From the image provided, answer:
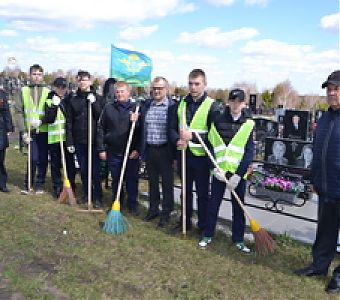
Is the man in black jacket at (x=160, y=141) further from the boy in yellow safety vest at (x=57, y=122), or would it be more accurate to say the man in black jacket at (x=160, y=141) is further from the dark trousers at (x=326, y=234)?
the dark trousers at (x=326, y=234)

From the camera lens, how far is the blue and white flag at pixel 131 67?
7425 mm

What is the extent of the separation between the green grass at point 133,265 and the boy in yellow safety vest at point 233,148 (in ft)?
Answer: 1.28

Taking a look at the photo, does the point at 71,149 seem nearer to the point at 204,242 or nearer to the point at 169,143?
the point at 169,143

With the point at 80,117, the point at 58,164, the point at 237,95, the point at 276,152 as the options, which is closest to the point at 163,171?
the point at 237,95

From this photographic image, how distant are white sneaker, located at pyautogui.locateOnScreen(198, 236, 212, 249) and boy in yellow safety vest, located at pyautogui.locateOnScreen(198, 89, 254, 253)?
11 mm

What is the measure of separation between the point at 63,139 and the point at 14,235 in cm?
181

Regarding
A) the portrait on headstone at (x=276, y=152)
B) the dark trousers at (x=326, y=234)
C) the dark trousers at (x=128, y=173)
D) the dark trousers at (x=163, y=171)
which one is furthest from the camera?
the portrait on headstone at (x=276, y=152)

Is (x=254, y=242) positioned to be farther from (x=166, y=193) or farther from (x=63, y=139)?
(x=63, y=139)

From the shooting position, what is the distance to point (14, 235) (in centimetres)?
489

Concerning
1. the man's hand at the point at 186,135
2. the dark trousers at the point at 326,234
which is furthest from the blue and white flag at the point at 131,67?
the dark trousers at the point at 326,234

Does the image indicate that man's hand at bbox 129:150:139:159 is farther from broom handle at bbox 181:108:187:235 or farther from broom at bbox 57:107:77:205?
broom at bbox 57:107:77:205

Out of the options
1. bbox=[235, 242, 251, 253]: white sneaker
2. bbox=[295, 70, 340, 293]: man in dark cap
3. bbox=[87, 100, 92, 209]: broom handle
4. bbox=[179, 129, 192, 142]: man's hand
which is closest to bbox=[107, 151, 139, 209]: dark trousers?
bbox=[87, 100, 92, 209]: broom handle

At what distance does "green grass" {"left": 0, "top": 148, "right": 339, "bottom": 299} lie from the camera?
3.68m

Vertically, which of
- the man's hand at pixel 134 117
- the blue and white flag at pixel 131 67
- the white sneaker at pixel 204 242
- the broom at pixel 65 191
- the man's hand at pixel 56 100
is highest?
the blue and white flag at pixel 131 67
